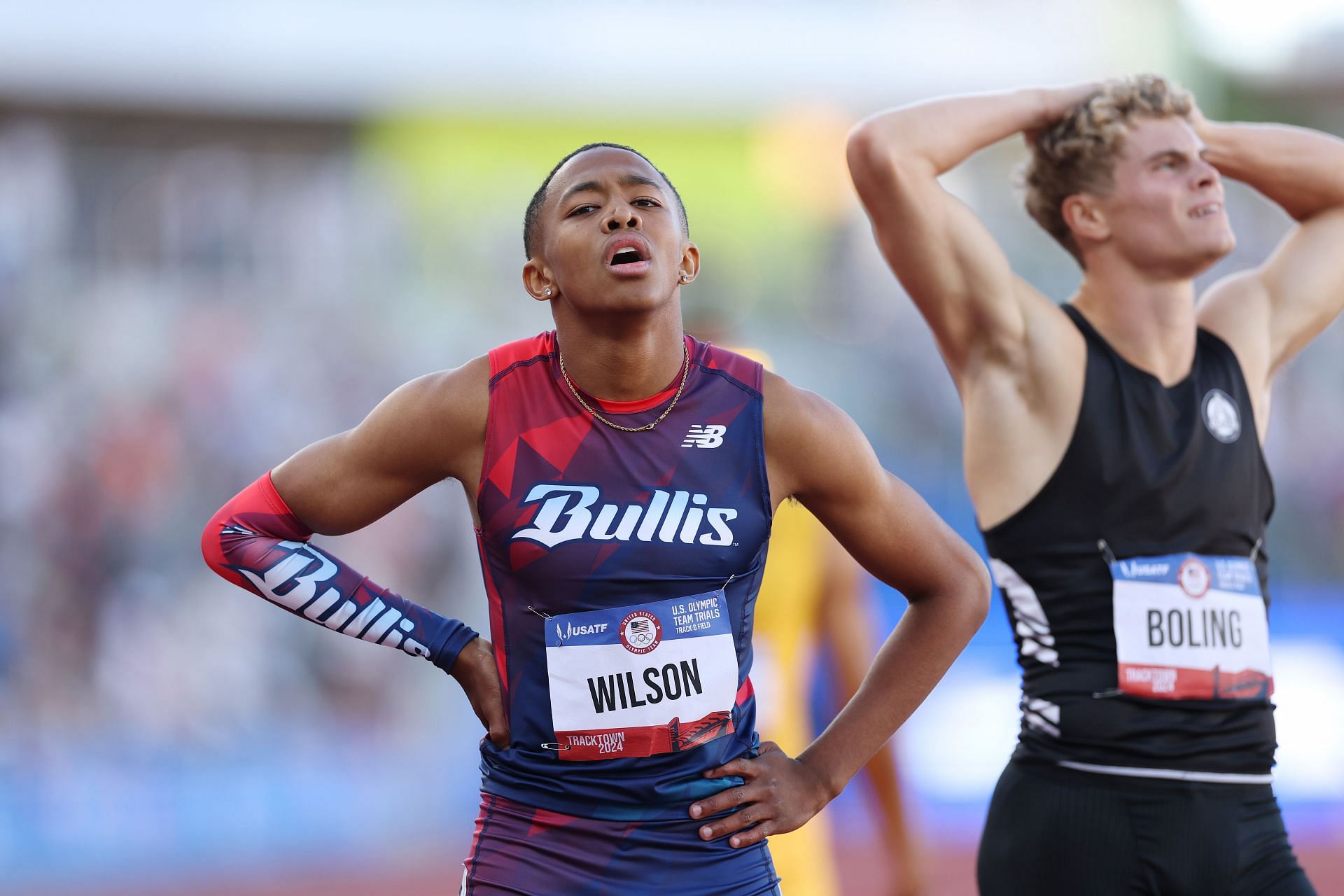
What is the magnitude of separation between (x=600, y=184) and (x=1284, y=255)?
2.20m

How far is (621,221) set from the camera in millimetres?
2562

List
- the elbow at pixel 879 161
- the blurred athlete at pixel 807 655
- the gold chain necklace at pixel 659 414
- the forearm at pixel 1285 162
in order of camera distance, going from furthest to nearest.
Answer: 1. the blurred athlete at pixel 807 655
2. the forearm at pixel 1285 162
3. the elbow at pixel 879 161
4. the gold chain necklace at pixel 659 414

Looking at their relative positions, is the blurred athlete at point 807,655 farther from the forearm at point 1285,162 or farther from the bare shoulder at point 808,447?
the forearm at point 1285,162

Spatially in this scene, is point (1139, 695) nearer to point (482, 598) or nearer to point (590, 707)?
point (590, 707)

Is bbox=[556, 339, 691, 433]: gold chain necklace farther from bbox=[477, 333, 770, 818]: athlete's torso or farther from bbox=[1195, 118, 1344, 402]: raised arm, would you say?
bbox=[1195, 118, 1344, 402]: raised arm

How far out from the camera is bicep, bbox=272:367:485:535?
257 cm

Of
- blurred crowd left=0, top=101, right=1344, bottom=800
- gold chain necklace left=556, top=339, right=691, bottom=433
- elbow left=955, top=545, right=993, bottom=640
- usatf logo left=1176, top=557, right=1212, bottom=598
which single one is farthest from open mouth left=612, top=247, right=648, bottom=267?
blurred crowd left=0, top=101, right=1344, bottom=800

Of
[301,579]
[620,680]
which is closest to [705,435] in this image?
[620,680]

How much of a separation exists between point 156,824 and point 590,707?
7.35 metres

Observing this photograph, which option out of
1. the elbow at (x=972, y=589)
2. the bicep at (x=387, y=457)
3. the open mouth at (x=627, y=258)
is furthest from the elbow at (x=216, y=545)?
the elbow at (x=972, y=589)

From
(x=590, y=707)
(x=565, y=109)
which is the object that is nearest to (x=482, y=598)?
(x=565, y=109)

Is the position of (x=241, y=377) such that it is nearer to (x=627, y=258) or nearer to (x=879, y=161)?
(x=879, y=161)

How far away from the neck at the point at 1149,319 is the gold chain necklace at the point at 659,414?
1.34 metres

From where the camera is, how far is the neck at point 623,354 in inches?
Answer: 104
